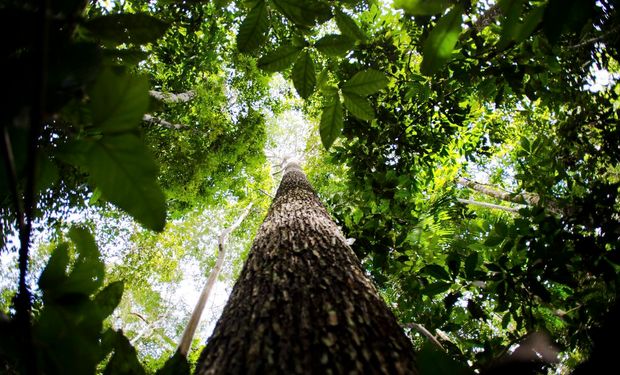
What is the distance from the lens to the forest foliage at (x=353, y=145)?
0.41m

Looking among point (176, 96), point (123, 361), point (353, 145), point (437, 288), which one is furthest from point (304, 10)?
point (176, 96)

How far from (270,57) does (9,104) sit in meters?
0.79

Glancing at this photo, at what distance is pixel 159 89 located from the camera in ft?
18.6

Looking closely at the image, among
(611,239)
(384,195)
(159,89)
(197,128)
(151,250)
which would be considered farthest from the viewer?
(151,250)

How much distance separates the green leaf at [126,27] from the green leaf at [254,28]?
0.37 meters

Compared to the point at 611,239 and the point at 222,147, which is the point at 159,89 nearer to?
the point at 222,147

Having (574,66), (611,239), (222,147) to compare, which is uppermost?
(222,147)

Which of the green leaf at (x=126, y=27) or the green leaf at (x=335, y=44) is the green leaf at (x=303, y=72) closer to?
the green leaf at (x=335, y=44)

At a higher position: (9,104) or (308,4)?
(308,4)

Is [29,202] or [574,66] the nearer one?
[29,202]

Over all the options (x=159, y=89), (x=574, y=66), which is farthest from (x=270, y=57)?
(x=159, y=89)

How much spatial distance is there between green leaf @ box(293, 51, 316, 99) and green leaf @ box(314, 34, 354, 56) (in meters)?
0.06

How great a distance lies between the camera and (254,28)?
38.5 inches

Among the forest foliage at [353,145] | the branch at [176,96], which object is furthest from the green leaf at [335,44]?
the branch at [176,96]
